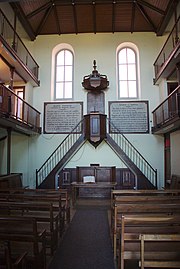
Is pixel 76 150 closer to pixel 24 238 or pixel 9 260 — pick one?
pixel 24 238

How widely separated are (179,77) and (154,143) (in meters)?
3.49

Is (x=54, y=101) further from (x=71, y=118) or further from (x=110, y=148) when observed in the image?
(x=110, y=148)

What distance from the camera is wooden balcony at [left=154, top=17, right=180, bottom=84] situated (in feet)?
24.8

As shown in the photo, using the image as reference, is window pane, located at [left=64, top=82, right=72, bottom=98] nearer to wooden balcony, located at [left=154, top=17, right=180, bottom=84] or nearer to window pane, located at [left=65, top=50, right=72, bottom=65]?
window pane, located at [left=65, top=50, right=72, bottom=65]

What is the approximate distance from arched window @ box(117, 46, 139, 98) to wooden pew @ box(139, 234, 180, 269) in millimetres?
9057

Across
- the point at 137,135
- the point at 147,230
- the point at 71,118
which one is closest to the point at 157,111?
the point at 137,135

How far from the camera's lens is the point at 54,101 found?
11102 mm

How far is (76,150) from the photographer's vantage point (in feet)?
30.8

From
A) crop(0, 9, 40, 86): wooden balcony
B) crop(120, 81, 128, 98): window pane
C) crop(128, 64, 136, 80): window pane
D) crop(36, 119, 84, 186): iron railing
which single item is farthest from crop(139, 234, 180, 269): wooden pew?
crop(128, 64, 136, 80): window pane

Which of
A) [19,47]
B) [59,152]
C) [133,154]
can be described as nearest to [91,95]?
[59,152]

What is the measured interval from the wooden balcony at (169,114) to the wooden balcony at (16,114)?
5.37 m

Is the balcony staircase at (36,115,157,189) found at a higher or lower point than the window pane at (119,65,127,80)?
lower

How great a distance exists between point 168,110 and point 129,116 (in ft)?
9.23

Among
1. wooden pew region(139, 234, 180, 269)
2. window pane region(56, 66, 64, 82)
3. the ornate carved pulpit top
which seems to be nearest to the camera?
wooden pew region(139, 234, 180, 269)
